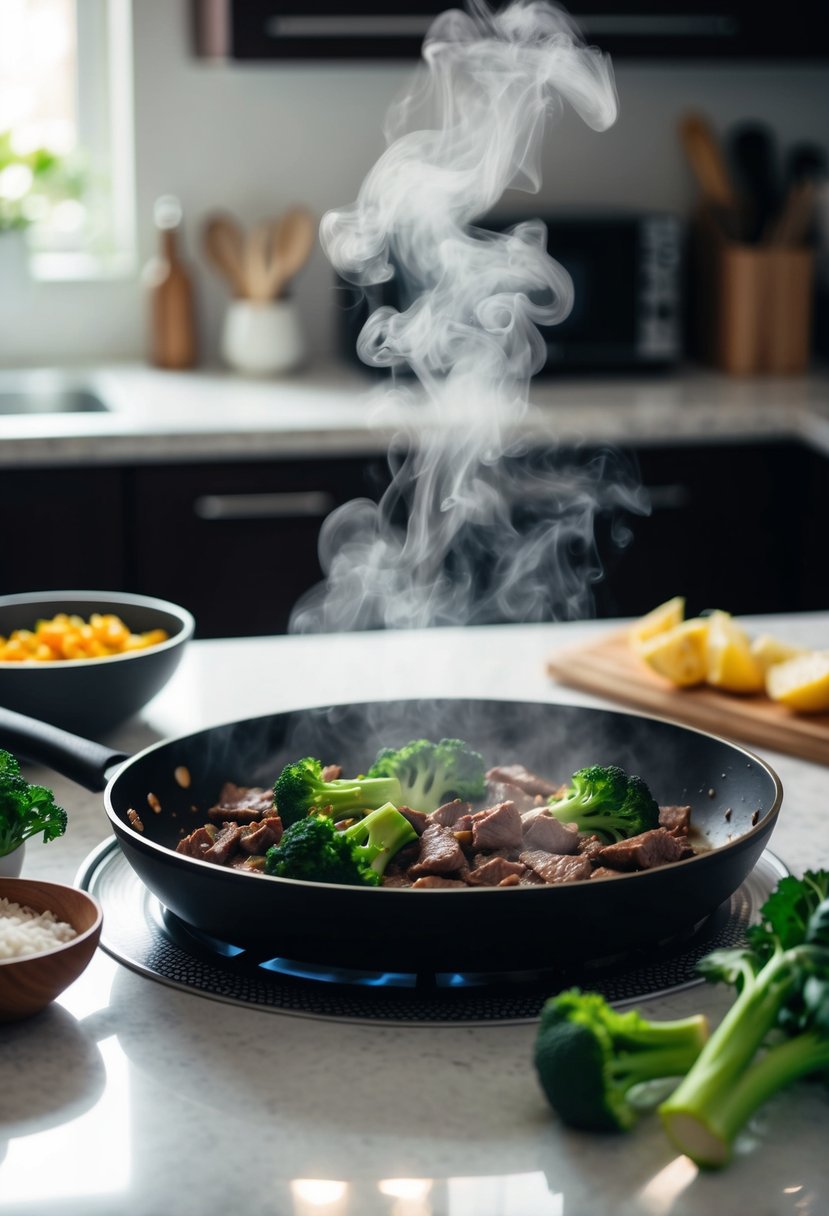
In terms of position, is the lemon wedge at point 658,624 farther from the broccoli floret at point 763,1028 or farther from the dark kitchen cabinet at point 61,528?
the dark kitchen cabinet at point 61,528

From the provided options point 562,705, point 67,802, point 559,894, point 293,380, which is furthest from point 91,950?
point 293,380

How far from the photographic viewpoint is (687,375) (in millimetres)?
3721

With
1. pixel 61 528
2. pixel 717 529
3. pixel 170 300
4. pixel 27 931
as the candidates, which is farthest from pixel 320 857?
pixel 170 300

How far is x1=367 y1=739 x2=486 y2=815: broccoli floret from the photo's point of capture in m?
1.31

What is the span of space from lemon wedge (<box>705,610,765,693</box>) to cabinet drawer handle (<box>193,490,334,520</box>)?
Result: 1393 millimetres

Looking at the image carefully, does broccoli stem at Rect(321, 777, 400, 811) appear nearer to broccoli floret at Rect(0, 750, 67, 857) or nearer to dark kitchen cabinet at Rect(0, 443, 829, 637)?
broccoli floret at Rect(0, 750, 67, 857)

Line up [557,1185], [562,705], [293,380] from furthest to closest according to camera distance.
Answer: [293,380] → [562,705] → [557,1185]

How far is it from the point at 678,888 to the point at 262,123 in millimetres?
3059

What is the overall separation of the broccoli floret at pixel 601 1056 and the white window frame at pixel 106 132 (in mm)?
3155

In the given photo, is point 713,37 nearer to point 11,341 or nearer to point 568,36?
point 568,36

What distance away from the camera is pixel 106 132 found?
379 cm

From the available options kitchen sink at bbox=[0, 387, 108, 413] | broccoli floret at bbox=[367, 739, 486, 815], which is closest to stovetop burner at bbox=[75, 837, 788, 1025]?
broccoli floret at bbox=[367, 739, 486, 815]

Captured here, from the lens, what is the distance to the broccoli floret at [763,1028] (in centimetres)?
87

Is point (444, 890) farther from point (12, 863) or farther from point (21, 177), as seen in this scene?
point (21, 177)
